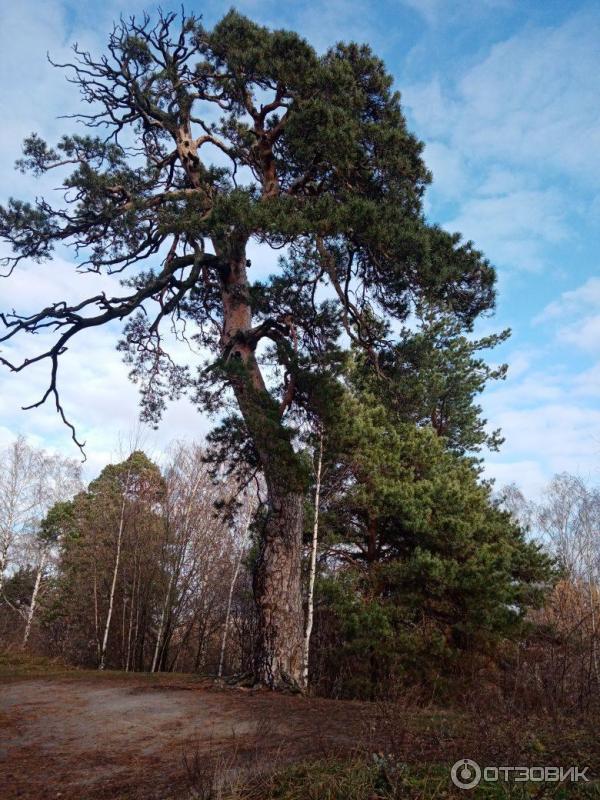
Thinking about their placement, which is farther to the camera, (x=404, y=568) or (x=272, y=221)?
(x=404, y=568)

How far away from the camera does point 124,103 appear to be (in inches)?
381

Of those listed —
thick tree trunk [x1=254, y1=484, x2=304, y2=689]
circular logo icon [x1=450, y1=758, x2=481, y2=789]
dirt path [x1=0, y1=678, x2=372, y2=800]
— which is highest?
thick tree trunk [x1=254, y1=484, x2=304, y2=689]

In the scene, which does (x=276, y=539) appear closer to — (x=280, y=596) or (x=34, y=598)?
(x=280, y=596)

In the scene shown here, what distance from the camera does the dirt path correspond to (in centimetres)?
353

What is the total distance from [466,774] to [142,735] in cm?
303

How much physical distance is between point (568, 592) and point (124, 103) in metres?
11.6

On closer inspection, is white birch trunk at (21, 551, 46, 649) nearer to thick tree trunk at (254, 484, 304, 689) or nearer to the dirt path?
the dirt path

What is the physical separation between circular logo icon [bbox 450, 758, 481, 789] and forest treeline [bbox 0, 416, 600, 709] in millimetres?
2667

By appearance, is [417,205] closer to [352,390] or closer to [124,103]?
[352,390]

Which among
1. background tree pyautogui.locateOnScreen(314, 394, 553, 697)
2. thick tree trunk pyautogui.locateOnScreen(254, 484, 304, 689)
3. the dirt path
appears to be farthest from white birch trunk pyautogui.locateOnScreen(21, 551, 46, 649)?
thick tree trunk pyautogui.locateOnScreen(254, 484, 304, 689)

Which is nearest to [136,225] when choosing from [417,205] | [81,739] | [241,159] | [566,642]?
[241,159]

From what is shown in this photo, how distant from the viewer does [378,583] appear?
37.7 feet

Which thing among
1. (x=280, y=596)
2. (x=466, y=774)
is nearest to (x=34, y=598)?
(x=280, y=596)

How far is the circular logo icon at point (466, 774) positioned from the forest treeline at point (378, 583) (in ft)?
8.75
